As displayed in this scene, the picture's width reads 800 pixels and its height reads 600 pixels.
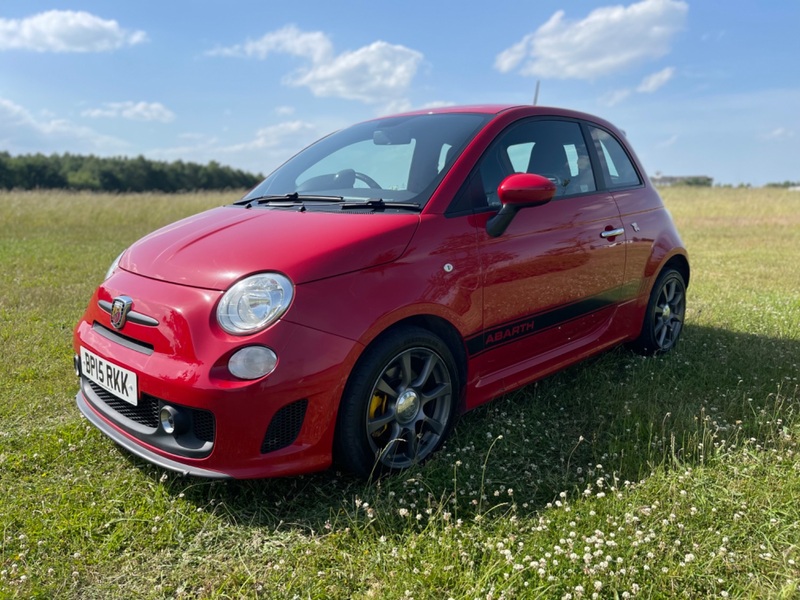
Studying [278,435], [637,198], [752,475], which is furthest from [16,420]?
[637,198]

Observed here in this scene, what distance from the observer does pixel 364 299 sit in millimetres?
2295

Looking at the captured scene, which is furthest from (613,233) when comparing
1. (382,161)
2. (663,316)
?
(382,161)

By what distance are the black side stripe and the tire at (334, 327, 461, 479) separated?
0.74ft

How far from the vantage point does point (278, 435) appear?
218cm

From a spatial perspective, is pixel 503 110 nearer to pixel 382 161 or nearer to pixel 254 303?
pixel 382 161

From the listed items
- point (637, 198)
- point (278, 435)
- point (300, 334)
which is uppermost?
point (637, 198)

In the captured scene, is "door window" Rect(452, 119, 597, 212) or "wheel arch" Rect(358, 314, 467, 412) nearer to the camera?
"wheel arch" Rect(358, 314, 467, 412)

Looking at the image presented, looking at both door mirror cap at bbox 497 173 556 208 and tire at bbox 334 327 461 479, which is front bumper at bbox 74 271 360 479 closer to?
tire at bbox 334 327 461 479

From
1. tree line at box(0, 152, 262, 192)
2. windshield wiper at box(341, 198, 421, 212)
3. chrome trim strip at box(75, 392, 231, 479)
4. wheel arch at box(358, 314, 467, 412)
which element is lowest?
chrome trim strip at box(75, 392, 231, 479)

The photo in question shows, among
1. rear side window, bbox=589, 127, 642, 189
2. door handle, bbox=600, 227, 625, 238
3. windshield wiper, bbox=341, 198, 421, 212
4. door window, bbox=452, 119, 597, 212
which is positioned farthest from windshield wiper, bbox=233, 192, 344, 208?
rear side window, bbox=589, 127, 642, 189

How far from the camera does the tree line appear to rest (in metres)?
39.2

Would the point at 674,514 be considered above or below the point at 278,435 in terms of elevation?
below

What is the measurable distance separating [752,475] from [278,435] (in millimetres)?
2085

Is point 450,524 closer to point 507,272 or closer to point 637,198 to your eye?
point 507,272
